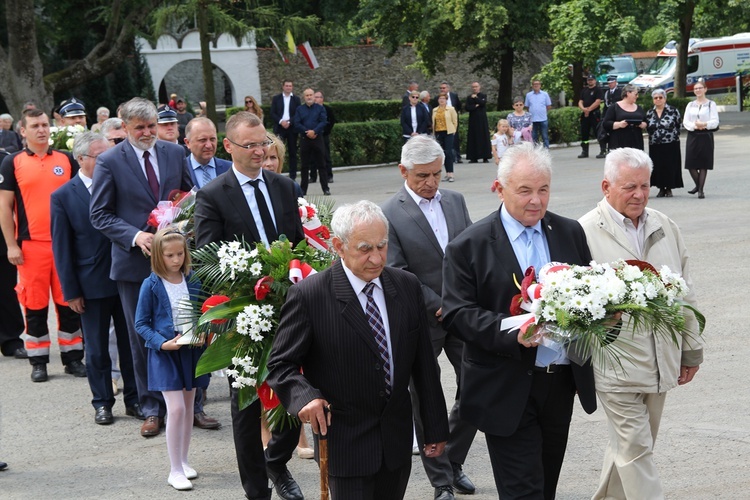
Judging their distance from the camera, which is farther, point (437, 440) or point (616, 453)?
point (616, 453)

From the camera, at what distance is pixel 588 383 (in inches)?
184

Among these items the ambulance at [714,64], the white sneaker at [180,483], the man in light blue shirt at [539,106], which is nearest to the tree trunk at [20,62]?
the man in light blue shirt at [539,106]

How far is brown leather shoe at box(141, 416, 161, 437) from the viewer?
294 inches

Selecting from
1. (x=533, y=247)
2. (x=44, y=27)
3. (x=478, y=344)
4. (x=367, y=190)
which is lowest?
(x=367, y=190)

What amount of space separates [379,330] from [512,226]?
32.8 inches

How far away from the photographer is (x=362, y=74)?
46969mm

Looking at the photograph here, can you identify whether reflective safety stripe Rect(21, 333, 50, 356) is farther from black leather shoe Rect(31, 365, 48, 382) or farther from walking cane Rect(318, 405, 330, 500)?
walking cane Rect(318, 405, 330, 500)

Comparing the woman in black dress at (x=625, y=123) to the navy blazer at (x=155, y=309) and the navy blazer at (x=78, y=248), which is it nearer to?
the navy blazer at (x=78, y=248)

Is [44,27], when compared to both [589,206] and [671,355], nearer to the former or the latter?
[589,206]

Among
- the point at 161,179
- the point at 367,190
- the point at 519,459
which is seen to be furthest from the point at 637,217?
the point at 367,190

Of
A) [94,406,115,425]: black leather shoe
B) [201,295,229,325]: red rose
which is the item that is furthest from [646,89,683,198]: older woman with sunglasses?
[201,295,229,325]: red rose

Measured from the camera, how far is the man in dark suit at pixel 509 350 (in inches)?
179

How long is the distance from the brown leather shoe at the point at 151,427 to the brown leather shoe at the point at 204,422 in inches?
11.6

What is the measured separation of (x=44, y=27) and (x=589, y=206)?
24.6 meters
